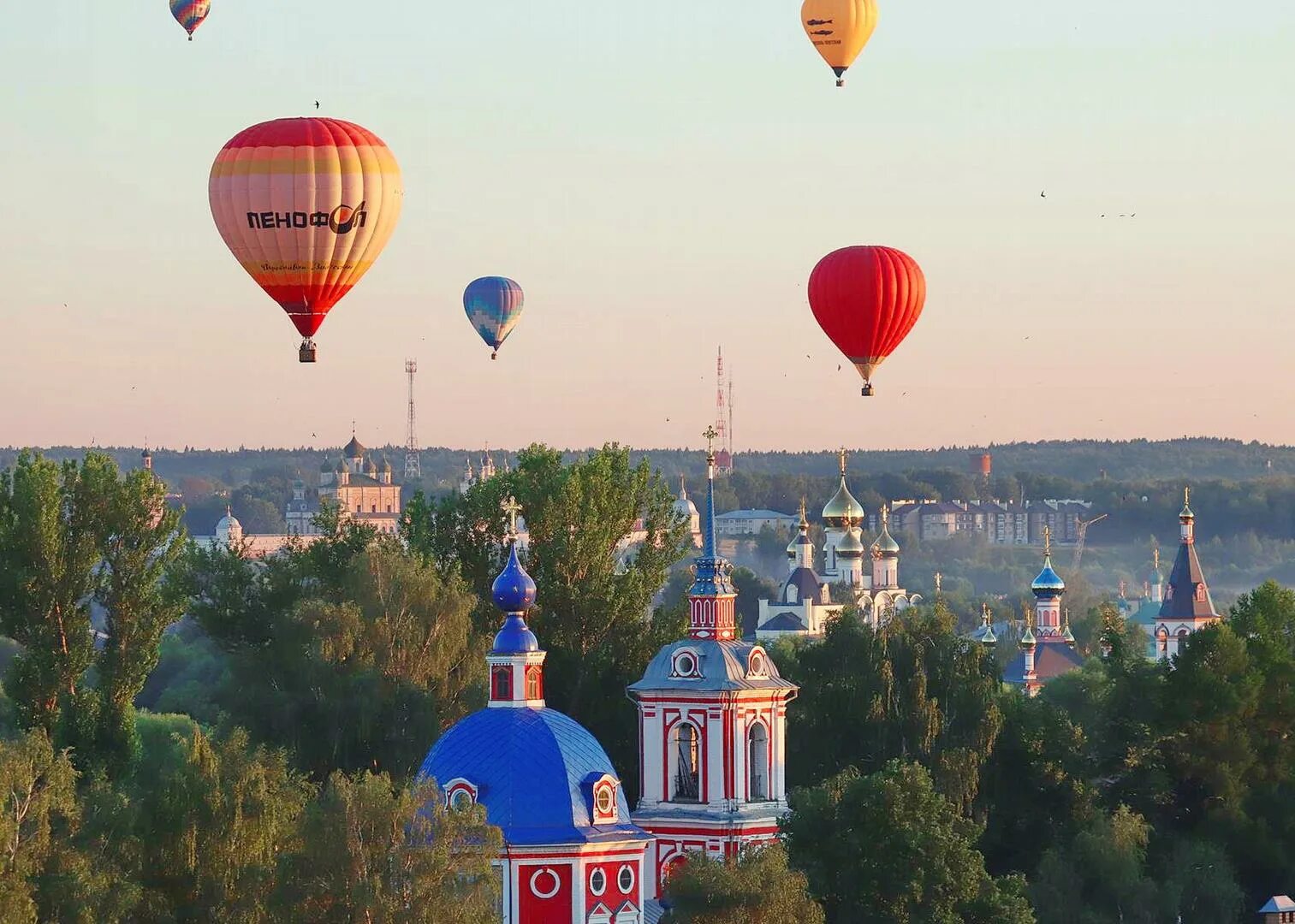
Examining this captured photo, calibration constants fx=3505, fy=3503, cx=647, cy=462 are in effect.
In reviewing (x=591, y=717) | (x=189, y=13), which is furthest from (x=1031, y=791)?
(x=189, y=13)

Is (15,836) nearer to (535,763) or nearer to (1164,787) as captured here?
(535,763)

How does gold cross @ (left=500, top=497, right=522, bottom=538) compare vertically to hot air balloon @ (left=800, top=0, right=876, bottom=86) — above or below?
below

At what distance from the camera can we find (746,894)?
36500mm

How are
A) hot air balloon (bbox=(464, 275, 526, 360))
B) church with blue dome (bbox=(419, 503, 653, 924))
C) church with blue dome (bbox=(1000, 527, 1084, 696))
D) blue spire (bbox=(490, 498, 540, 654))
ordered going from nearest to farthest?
1. church with blue dome (bbox=(419, 503, 653, 924))
2. blue spire (bbox=(490, 498, 540, 654))
3. hot air balloon (bbox=(464, 275, 526, 360))
4. church with blue dome (bbox=(1000, 527, 1084, 696))

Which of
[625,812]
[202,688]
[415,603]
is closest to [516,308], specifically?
[202,688]

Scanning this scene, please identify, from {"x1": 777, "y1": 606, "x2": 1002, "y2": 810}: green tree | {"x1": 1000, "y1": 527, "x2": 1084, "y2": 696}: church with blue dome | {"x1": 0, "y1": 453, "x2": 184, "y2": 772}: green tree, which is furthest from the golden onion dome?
{"x1": 0, "y1": 453, "x2": 184, "y2": 772}: green tree

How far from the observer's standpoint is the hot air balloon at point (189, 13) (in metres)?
57.5

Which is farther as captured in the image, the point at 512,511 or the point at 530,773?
the point at 512,511

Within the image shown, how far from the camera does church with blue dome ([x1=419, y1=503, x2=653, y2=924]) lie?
39031 millimetres

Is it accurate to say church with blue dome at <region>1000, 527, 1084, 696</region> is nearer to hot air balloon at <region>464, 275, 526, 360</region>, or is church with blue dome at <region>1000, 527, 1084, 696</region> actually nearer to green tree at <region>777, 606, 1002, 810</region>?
hot air balloon at <region>464, 275, 526, 360</region>

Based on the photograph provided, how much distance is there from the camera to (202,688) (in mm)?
71375

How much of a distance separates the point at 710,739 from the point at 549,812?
157 inches

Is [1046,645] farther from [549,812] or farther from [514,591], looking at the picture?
[549,812]

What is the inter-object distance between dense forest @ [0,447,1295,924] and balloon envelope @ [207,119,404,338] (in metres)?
3.49
